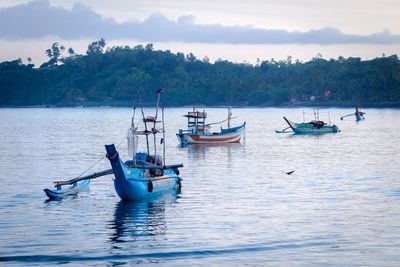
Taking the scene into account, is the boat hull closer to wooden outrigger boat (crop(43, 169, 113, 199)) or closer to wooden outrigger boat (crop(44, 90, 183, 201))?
wooden outrigger boat (crop(44, 90, 183, 201))

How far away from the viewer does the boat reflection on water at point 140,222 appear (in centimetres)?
2770

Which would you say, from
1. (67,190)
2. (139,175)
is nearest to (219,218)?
(139,175)

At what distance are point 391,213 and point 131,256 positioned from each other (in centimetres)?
1270

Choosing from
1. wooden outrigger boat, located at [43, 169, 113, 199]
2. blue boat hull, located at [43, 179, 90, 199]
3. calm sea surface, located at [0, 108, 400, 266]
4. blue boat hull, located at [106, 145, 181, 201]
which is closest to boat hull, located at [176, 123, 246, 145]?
calm sea surface, located at [0, 108, 400, 266]

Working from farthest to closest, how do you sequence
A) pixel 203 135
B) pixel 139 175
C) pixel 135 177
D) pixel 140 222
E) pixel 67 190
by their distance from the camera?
pixel 203 135 → pixel 67 190 → pixel 139 175 → pixel 135 177 → pixel 140 222

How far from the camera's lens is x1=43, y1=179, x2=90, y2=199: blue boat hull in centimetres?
3709

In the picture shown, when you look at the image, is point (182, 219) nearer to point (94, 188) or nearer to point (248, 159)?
point (94, 188)

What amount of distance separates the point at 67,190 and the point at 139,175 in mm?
4437

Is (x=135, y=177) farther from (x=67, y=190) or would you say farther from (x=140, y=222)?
(x=67, y=190)

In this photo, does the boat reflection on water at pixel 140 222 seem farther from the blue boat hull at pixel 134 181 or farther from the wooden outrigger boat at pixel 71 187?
the wooden outrigger boat at pixel 71 187

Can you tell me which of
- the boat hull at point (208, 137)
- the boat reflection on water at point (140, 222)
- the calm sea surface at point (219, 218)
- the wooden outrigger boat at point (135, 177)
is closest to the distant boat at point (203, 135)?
the boat hull at point (208, 137)

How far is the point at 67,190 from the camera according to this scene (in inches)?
1506

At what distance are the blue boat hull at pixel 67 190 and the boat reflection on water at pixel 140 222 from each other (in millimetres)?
3428

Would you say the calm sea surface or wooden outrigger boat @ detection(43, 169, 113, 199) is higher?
wooden outrigger boat @ detection(43, 169, 113, 199)
